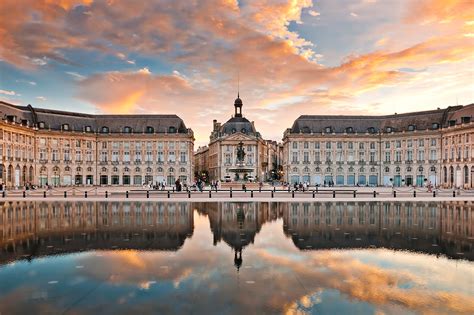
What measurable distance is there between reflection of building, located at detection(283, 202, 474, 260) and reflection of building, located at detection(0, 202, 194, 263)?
627 centimetres

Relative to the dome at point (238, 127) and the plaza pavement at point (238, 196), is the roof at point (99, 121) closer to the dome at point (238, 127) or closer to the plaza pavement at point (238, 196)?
the dome at point (238, 127)

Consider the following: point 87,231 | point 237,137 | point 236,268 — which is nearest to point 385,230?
point 236,268

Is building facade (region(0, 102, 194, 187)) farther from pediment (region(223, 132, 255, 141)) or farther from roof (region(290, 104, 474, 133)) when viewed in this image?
roof (region(290, 104, 474, 133))

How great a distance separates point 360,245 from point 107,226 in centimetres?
1369

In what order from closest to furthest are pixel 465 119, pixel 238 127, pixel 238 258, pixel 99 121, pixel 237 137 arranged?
1. pixel 238 258
2. pixel 465 119
3. pixel 99 121
4. pixel 237 137
5. pixel 238 127

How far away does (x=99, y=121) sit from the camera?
104 meters

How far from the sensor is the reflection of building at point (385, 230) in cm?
1669

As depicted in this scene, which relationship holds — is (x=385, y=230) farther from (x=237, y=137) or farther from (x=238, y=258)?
(x=237, y=137)

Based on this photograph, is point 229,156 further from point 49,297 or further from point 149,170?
point 49,297

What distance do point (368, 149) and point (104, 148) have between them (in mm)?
70246

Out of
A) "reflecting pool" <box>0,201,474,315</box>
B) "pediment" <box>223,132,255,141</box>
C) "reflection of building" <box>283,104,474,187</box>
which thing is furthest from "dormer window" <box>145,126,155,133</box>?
"reflecting pool" <box>0,201,474,315</box>

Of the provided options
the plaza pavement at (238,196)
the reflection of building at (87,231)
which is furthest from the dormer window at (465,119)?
the reflection of building at (87,231)

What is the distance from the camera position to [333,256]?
1457cm

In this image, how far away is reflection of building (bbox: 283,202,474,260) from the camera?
16.7 m
